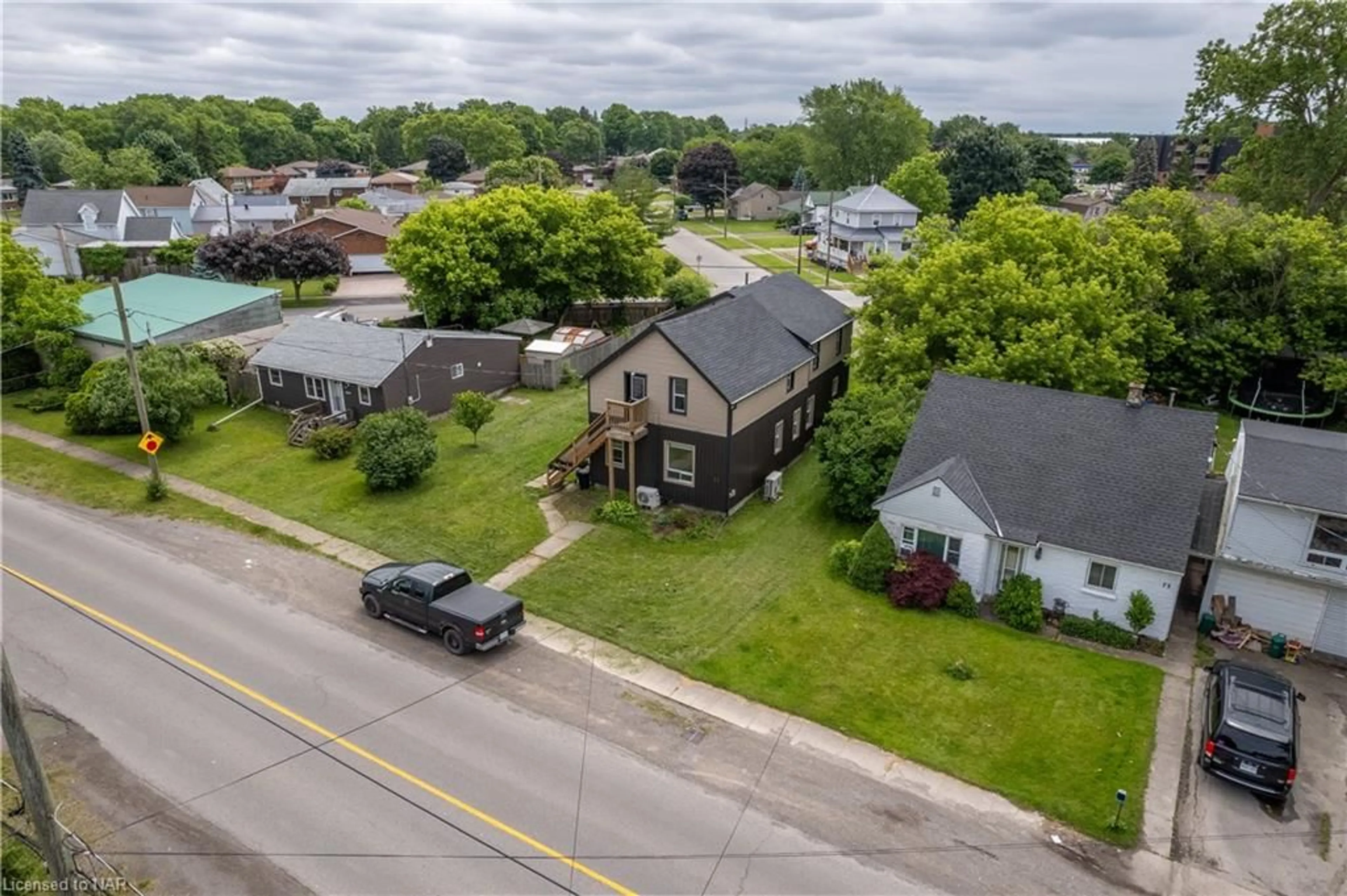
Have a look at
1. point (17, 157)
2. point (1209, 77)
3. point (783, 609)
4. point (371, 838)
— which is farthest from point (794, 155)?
point (371, 838)

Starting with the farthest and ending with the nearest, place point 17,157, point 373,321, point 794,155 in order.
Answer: point 794,155, point 17,157, point 373,321

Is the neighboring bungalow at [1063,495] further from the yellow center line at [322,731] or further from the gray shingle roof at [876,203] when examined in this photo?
the gray shingle roof at [876,203]

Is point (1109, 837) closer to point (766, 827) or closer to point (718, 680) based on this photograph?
point (766, 827)

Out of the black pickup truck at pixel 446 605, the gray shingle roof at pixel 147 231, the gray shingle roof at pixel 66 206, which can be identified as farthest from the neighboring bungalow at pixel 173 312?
the gray shingle roof at pixel 66 206

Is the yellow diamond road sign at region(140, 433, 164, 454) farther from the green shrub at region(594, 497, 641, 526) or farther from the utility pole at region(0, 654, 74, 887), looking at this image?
the utility pole at region(0, 654, 74, 887)

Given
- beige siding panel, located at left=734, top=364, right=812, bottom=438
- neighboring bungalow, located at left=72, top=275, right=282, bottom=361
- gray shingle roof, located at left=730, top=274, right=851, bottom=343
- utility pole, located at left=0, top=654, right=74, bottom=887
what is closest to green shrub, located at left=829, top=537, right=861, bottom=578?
beige siding panel, located at left=734, top=364, right=812, bottom=438
